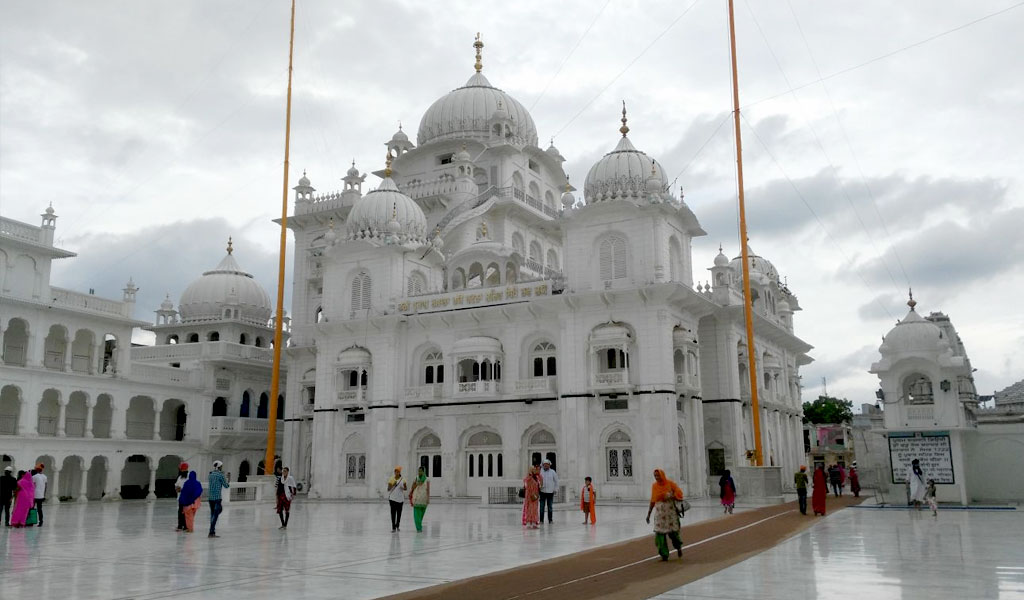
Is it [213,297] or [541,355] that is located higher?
[213,297]

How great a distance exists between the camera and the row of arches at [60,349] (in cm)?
3781

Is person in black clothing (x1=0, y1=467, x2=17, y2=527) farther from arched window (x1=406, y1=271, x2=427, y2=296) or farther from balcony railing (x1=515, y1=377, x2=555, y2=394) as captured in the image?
arched window (x1=406, y1=271, x2=427, y2=296)

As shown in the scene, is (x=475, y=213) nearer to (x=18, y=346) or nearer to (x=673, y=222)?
(x=673, y=222)

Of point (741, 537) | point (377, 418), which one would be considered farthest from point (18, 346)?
point (741, 537)

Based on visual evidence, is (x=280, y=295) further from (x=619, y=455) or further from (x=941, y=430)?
(x=941, y=430)

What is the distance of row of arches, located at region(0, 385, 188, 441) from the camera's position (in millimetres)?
37344

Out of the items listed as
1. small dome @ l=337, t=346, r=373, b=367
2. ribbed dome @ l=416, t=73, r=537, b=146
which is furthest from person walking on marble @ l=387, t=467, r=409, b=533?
ribbed dome @ l=416, t=73, r=537, b=146

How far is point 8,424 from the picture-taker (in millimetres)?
37719

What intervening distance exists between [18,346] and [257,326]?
632 inches

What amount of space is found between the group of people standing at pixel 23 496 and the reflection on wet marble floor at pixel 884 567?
17129mm

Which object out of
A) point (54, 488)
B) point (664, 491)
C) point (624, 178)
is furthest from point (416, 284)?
point (664, 491)

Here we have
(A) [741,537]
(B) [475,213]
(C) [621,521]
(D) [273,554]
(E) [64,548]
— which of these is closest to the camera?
(D) [273,554]

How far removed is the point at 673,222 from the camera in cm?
3588

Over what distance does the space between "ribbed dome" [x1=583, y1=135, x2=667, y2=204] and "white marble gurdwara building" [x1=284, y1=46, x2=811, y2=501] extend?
0.07 m
